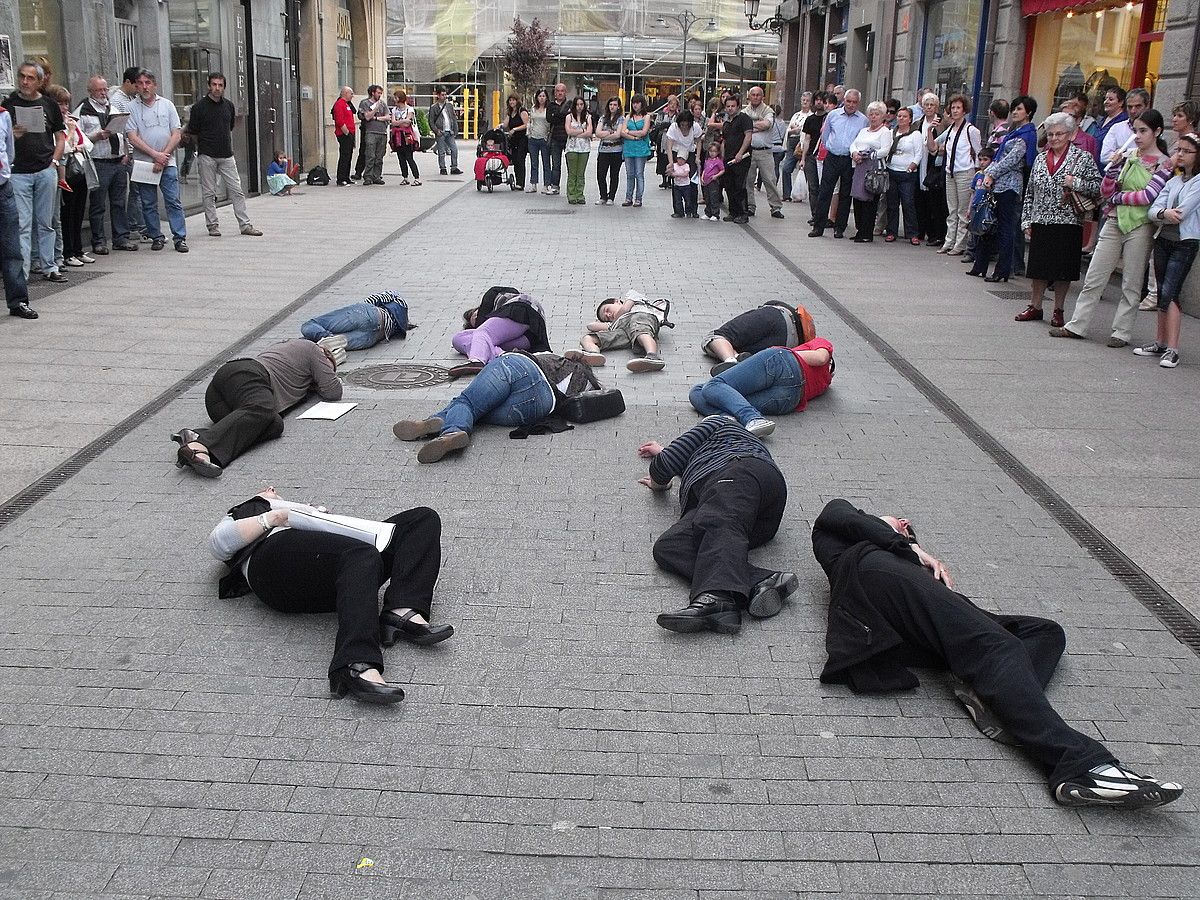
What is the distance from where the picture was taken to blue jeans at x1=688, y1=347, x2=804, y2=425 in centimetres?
729

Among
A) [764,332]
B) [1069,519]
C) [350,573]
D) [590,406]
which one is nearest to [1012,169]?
[764,332]

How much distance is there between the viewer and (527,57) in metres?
41.2

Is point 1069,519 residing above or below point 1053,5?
below

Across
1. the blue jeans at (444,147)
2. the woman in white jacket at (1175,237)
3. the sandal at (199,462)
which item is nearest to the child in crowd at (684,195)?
the blue jeans at (444,147)

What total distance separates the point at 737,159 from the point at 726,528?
13.8m

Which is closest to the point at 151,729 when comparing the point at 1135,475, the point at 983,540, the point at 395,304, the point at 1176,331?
the point at 983,540

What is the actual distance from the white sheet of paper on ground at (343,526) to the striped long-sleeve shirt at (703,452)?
1.50 m

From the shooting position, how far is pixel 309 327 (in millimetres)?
8891

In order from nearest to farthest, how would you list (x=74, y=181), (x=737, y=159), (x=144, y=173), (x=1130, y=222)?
1. (x=1130, y=222)
2. (x=74, y=181)
3. (x=144, y=173)
4. (x=737, y=159)

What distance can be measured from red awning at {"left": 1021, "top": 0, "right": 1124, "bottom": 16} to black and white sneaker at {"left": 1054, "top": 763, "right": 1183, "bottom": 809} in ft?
43.8

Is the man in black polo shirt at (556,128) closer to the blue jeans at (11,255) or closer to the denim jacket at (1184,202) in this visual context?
the blue jeans at (11,255)

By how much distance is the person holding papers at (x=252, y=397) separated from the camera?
20.8 feet

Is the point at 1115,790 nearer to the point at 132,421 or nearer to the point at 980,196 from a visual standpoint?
the point at 132,421

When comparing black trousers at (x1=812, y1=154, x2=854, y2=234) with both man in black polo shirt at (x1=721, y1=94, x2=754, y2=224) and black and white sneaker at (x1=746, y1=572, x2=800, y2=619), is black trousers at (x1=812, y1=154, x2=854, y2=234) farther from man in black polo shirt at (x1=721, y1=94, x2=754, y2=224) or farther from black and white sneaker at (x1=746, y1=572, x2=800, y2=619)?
black and white sneaker at (x1=746, y1=572, x2=800, y2=619)
